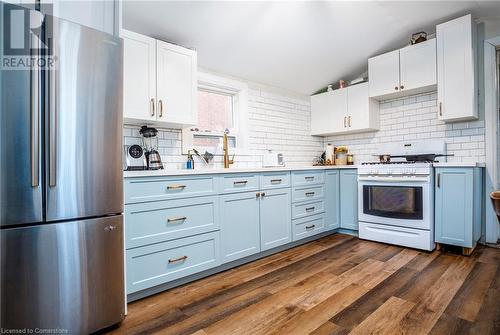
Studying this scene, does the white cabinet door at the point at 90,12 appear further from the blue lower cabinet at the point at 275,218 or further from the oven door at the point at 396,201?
the oven door at the point at 396,201

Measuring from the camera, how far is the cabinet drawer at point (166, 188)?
191 centimetres

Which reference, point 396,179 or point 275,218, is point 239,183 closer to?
point 275,218

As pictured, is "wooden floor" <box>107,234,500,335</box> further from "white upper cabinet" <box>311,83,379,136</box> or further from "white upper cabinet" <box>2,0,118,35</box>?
"white upper cabinet" <box>2,0,118,35</box>

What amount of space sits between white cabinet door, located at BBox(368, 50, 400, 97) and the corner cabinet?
237 centimetres

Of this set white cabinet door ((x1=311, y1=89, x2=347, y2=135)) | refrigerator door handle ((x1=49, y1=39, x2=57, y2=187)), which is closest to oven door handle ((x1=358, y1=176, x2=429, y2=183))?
white cabinet door ((x1=311, y1=89, x2=347, y2=135))

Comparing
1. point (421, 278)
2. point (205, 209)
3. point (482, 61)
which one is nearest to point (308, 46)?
point (482, 61)

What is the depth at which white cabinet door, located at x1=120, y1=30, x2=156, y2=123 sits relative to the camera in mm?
2295

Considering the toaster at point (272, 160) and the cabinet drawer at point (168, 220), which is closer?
the cabinet drawer at point (168, 220)

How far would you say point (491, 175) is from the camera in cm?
299

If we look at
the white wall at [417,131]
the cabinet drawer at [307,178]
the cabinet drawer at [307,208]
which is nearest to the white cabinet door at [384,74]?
the white wall at [417,131]

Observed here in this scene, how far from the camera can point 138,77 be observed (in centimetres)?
236

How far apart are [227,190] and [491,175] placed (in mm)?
2914

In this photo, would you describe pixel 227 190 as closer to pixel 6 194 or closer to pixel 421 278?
pixel 6 194

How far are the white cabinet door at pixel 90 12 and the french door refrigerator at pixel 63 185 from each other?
1.75 feet
